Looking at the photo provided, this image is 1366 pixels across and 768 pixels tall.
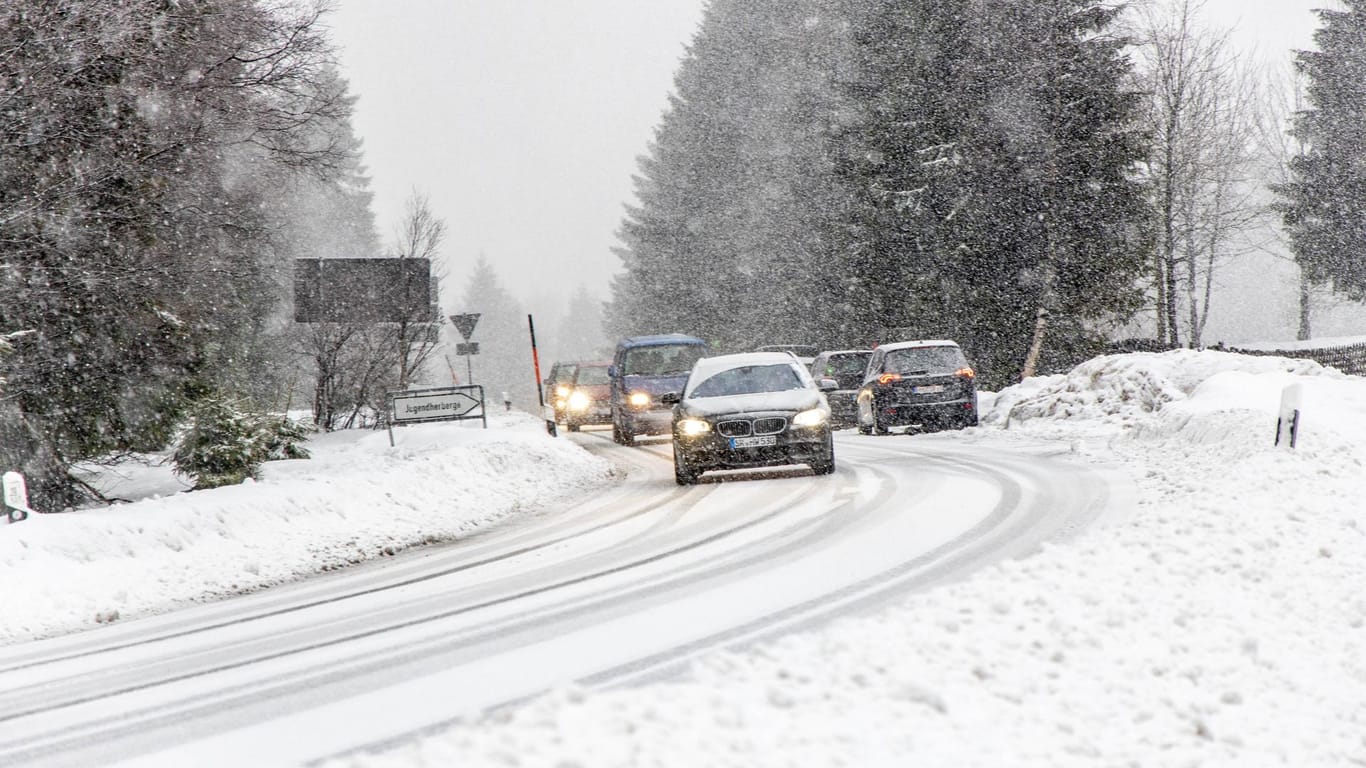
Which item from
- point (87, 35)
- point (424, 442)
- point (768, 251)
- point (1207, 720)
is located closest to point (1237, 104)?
point (768, 251)

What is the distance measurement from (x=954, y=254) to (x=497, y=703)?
30.1m

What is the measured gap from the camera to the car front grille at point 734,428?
48.0 ft

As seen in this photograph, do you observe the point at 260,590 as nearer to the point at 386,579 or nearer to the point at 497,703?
the point at 386,579

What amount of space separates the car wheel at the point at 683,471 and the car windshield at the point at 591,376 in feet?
59.2

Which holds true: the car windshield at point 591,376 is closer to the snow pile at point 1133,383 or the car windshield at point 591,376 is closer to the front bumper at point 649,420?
the front bumper at point 649,420

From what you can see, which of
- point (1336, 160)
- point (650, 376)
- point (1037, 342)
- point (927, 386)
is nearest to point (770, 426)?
point (927, 386)

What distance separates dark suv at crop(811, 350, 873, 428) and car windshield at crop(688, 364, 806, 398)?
10628 mm

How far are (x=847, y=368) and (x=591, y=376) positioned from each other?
30.2ft

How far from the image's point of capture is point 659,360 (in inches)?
928

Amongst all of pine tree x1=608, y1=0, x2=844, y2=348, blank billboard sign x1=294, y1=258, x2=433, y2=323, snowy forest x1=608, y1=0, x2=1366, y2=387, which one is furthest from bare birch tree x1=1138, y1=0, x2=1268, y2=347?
blank billboard sign x1=294, y1=258, x2=433, y2=323

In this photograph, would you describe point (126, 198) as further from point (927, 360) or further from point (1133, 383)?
point (1133, 383)

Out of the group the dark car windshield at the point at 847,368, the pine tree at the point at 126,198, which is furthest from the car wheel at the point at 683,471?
the dark car windshield at the point at 847,368

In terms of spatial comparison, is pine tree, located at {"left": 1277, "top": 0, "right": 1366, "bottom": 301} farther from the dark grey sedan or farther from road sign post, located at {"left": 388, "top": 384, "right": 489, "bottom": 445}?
road sign post, located at {"left": 388, "top": 384, "right": 489, "bottom": 445}

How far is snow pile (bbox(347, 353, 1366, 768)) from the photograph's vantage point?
352cm
